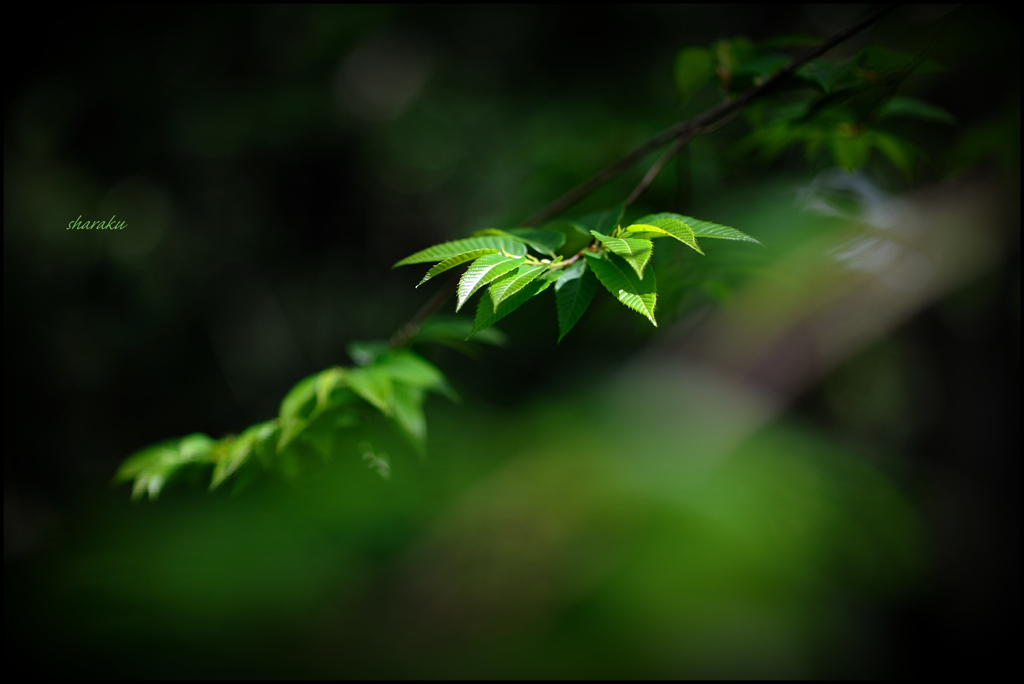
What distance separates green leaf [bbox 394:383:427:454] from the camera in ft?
2.77

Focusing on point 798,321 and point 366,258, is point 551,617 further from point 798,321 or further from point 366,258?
point 366,258

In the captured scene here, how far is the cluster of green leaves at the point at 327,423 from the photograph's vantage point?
0.80 meters

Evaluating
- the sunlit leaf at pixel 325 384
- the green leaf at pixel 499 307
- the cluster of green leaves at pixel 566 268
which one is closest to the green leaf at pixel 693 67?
the cluster of green leaves at pixel 566 268

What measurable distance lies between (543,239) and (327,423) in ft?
1.63

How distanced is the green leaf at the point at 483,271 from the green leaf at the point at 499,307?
0.11ft

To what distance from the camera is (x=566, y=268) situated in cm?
65

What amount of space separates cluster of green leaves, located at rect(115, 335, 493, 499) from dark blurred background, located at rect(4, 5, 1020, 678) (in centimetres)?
42

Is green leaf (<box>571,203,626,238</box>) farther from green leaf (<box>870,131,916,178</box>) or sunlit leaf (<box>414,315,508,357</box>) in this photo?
green leaf (<box>870,131,916,178</box>)

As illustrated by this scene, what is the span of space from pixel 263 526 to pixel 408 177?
2945mm

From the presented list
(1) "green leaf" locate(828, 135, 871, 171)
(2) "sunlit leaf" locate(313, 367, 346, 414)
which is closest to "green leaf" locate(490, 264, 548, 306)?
(2) "sunlit leaf" locate(313, 367, 346, 414)

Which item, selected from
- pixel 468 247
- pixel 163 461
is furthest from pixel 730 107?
pixel 163 461

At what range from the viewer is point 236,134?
3539 millimetres

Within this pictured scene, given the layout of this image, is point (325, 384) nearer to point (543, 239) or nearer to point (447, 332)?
point (447, 332)

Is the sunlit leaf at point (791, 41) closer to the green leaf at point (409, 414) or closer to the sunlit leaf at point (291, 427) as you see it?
the green leaf at point (409, 414)
